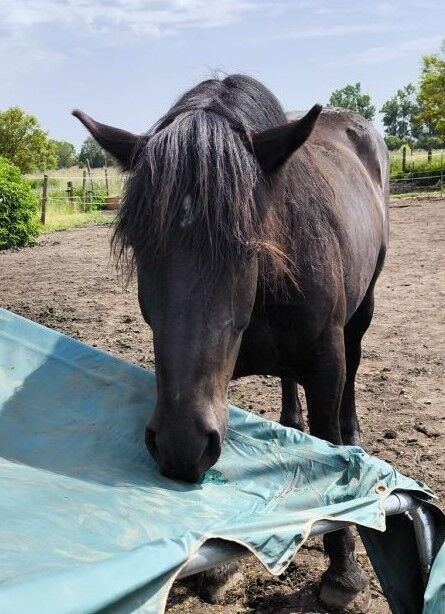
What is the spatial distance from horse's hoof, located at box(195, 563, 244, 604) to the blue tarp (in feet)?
3.03

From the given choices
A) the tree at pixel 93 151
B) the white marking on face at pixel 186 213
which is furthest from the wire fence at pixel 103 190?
the white marking on face at pixel 186 213

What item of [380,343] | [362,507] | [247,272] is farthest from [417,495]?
[380,343]

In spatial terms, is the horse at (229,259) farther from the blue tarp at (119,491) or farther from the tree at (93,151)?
the tree at (93,151)

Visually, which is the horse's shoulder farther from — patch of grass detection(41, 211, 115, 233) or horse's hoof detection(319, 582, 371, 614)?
patch of grass detection(41, 211, 115, 233)

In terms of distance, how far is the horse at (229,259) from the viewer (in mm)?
2059

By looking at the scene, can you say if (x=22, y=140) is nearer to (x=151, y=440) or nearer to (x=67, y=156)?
(x=151, y=440)

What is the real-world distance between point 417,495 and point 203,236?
3.25 feet

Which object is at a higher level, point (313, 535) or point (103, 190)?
point (103, 190)

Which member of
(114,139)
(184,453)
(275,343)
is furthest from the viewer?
(275,343)

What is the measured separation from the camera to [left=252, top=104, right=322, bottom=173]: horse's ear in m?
2.35

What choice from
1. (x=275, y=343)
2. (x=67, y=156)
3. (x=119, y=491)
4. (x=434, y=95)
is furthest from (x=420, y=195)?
(x=67, y=156)

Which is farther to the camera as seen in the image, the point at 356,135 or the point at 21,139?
the point at 21,139

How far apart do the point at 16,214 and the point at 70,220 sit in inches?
255

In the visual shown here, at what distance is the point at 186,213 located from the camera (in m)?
2.18
